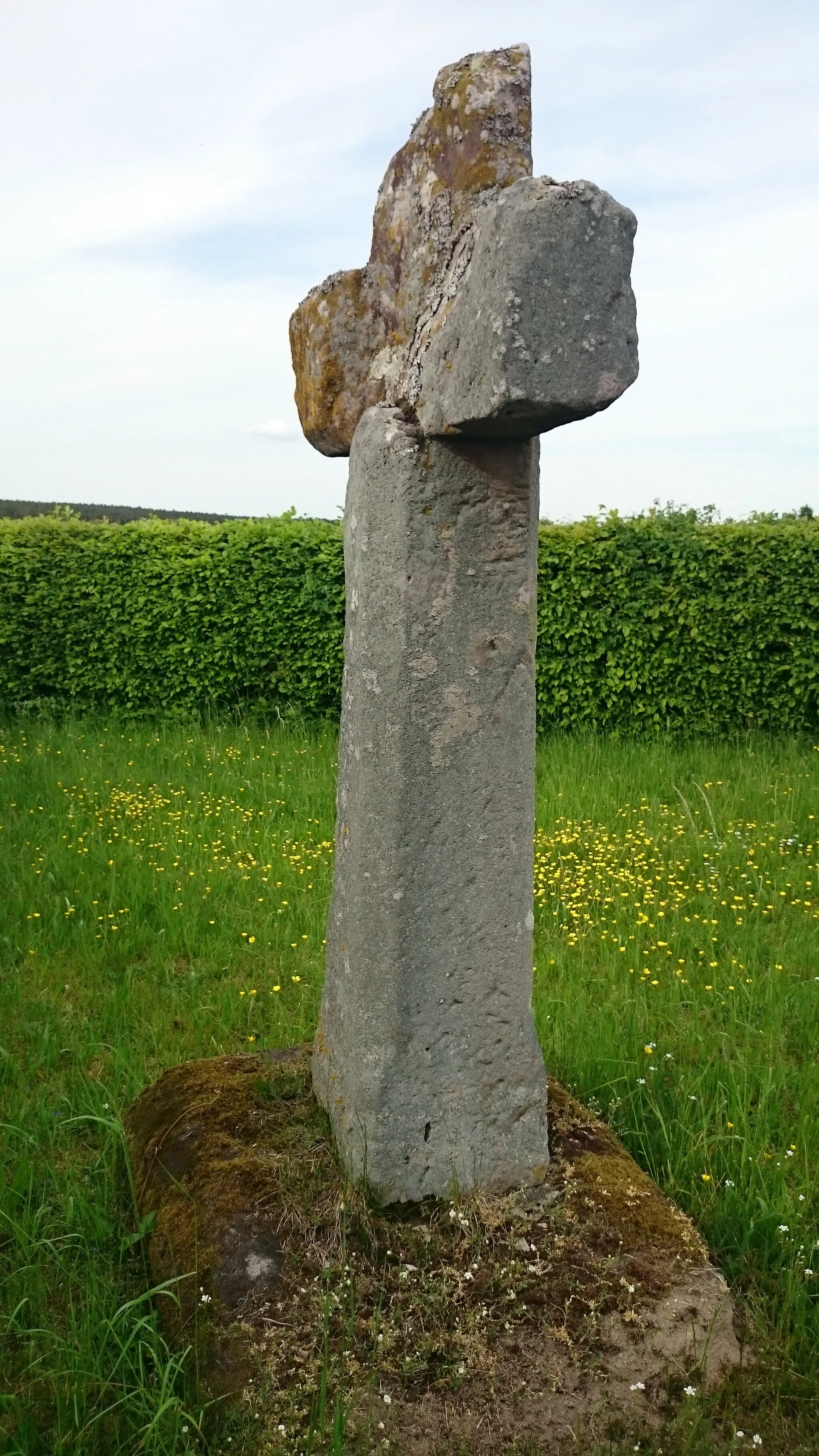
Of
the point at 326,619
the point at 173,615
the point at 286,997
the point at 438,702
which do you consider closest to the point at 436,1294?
the point at 438,702

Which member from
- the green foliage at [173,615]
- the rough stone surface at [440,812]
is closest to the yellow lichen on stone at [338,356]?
the rough stone surface at [440,812]

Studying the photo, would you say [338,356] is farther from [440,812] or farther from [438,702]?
[440,812]

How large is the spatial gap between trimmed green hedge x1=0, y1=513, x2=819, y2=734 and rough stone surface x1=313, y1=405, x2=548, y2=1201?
667 cm

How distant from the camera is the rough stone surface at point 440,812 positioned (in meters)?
2.63

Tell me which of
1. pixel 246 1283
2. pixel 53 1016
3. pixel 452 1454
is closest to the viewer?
pixel 452 1454

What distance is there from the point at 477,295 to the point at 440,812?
3.90 feet

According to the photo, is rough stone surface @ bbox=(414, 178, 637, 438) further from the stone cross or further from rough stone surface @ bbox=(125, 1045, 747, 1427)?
rough stone surface @ bbox=(125, 1045, 747, 1427)

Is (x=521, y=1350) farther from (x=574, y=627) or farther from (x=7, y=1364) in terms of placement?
(x=574, y=627)

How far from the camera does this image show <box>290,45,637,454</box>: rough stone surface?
212 cm

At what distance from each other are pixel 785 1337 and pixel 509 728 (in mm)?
1685

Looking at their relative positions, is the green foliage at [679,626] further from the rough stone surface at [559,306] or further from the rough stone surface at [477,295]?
the rough stone surface at [559,306]

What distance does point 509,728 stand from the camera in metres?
2.72

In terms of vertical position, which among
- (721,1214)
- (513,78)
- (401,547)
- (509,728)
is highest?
(513,78)

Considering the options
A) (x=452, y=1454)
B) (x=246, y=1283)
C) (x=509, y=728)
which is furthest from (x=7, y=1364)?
(x=509, y=728)
